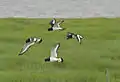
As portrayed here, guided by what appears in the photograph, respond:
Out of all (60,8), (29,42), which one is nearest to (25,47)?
(29,42)

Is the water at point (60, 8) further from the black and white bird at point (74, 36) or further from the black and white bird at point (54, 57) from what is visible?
the black and white bird at point (54, 57)

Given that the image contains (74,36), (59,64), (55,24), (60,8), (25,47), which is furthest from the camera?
(60,8)

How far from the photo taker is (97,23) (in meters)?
1.72

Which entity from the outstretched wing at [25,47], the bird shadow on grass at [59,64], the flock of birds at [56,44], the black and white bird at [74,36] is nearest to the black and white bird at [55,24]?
the flock of birds at [56,44]

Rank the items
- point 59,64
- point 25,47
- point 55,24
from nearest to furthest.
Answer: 1. point 59,64
2. point 25,47
3. point 55,24

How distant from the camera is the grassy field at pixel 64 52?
123 cm

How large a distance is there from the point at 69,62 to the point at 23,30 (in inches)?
16.3

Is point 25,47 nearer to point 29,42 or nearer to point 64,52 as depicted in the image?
point 29,42

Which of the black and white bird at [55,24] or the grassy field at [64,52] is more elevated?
the black and white bird at [55,24]

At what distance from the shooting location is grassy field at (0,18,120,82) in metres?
1.23

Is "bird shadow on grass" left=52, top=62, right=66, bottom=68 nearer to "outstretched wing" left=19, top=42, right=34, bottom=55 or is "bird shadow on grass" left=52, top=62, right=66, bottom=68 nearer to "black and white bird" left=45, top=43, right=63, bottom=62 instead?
"black and white bird" left=45, top=43, right=63, bottom=62

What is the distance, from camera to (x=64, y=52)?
141 centimetres

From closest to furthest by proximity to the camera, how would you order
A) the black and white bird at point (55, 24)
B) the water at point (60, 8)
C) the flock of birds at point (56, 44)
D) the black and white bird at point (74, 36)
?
the flock of birds at point (56, 44) → the black and white bird at point (74, 36) → the black and white bird at point (55, 24) → the water at point (60, 8)

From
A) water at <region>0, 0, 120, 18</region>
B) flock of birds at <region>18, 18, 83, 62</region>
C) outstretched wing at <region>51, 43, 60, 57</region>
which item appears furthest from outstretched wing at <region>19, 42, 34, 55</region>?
water at <region>0, 0, 120, 18</region>
